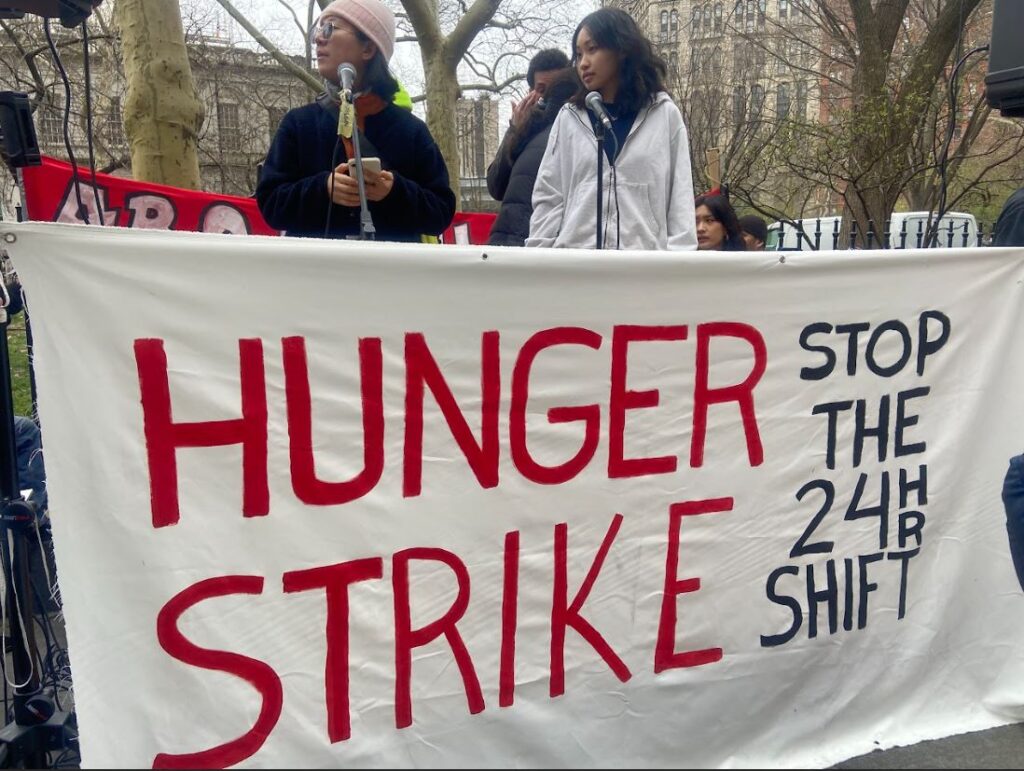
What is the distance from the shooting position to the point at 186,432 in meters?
1.76

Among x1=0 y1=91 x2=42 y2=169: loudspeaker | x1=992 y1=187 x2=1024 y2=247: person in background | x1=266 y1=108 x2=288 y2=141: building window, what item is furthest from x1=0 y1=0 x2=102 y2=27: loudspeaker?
x1=266 y1=108 x2=288 y2=141: building window

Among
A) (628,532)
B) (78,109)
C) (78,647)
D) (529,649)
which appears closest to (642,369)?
(628,532)

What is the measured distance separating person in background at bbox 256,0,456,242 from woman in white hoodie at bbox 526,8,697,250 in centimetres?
47

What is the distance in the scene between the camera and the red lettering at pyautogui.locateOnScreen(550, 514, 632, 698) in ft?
6.85

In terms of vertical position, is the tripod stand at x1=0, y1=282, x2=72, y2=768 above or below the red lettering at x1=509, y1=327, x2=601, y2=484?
Answer: below

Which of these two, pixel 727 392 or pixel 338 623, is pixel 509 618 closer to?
pixel 338 623

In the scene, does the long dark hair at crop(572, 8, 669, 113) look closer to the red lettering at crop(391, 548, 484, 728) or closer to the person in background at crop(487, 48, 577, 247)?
the person in background at crop(487, 48, 577, 247)

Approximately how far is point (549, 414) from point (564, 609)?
46 centimetres

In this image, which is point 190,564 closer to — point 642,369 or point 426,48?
point 642,369

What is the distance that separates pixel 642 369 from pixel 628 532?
393 mm

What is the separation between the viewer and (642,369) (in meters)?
2.13

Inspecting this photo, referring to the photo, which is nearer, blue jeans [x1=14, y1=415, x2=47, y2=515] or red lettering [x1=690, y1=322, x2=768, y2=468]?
red lettering [x1=690, y1=322, x2=768, y2=468]

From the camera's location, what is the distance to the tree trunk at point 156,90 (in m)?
6.40

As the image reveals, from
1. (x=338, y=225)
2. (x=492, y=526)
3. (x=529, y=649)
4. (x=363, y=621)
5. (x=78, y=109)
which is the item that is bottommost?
(x=529, y=649)
